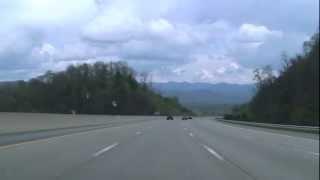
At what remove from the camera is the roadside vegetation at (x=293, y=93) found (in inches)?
3113

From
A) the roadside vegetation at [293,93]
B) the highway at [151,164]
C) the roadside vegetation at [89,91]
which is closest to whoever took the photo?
the highway at [151,164]

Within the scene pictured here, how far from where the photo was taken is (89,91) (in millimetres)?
169750

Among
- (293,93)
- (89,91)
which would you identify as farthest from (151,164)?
(89,91)

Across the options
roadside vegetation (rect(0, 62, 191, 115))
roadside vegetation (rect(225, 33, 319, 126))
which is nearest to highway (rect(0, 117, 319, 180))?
roadside vegetation (rect(225, 33, 319, 126))

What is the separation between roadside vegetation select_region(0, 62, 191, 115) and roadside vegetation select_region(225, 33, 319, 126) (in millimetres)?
35170

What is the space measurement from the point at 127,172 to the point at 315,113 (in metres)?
63.6

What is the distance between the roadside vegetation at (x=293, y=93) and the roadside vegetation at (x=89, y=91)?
35170mm

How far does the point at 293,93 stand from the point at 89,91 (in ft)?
275

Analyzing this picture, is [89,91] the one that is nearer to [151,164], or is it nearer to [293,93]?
[293,93]

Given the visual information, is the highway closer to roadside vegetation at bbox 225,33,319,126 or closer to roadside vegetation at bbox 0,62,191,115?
roadside vegetation at bbox 225,33,319,126

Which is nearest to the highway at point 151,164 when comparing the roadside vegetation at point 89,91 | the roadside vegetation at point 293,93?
the roadside vegetation at point 293,93

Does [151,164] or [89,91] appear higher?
[89,91]

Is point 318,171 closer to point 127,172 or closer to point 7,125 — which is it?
point 127,172

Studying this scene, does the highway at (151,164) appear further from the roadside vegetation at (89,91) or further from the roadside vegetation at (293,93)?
the roadside vegetation at (89,91)
